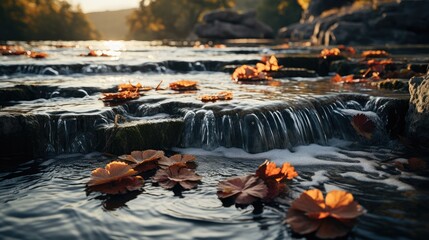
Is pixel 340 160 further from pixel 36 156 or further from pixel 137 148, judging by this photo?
pixel 36 156

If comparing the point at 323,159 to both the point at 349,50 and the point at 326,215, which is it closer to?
the point at 326,215

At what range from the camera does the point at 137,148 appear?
410 centimetres

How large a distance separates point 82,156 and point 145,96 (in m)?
1.71

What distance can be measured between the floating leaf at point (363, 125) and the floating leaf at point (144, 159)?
2.79 m

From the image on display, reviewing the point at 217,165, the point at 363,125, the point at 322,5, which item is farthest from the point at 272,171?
the point at 322,5

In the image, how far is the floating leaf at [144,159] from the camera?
343 centimetres

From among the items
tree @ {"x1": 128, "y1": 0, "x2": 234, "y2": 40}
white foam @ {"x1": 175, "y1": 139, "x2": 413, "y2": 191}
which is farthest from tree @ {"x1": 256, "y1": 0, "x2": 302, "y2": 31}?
white foam @ {"x1": 175, "y1": 139, "x2": 413, "y2": 191}

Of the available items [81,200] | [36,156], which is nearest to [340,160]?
[81,200]

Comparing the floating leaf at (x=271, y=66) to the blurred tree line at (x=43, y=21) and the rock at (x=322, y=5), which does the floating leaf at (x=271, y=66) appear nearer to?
the blurred tree line at (x=43, y=21)

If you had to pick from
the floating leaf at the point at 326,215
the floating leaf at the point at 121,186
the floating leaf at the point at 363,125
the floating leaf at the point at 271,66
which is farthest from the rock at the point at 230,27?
the floating leaf at the point at 326,215

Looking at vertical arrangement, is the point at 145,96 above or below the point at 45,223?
above

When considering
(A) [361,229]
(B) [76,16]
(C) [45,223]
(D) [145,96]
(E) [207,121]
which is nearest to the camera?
(A) [361,229]

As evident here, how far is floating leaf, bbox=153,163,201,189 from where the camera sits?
A: 317cm

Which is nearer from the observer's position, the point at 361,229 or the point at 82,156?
the point at 361,229
